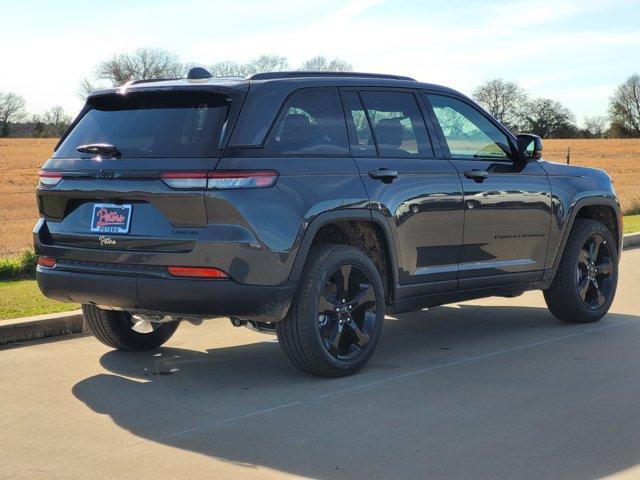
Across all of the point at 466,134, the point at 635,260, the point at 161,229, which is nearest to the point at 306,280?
the point at 161,229

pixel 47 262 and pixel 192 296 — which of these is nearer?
pixel 192 296

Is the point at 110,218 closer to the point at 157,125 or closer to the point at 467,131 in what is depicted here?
the point at 157,125

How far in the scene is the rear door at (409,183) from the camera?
6.50 meters

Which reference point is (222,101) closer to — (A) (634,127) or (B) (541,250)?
(B) (541,250)

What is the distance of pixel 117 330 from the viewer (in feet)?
23.1

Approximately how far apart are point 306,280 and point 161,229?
0.87m

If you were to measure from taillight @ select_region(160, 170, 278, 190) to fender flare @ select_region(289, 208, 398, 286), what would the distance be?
417 millimetres

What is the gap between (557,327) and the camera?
8148mm

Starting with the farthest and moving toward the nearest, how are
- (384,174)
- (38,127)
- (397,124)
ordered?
(38,127), (397,124), (384,174)

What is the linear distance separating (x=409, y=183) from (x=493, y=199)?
3.03ft

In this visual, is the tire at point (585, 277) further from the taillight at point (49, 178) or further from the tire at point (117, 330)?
the taillight at point (49, 178)

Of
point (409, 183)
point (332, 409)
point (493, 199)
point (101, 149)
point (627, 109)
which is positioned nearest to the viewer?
point (332, 409)

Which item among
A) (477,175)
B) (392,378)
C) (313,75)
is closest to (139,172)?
(313,75)

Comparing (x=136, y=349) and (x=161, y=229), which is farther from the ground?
(x=161, y=229)
